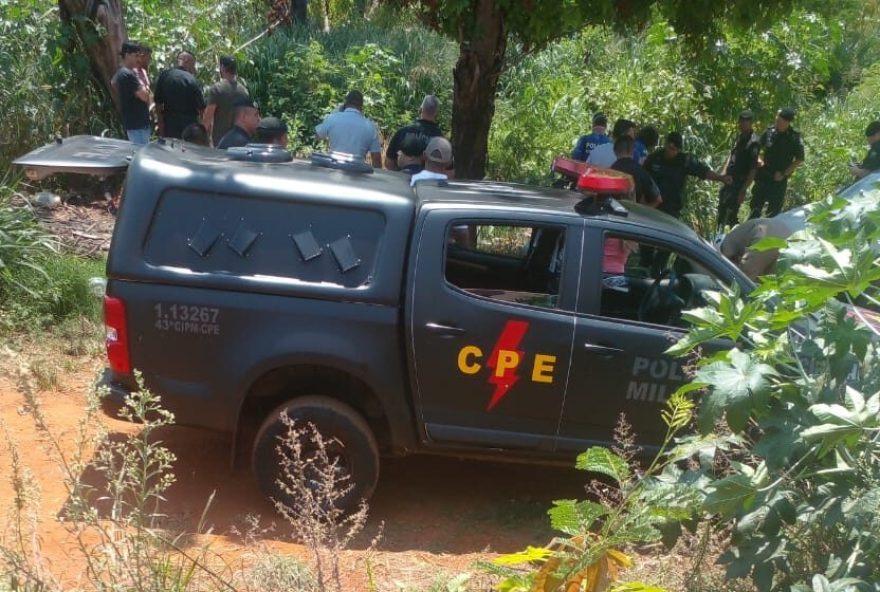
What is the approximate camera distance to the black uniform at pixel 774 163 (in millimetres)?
12156

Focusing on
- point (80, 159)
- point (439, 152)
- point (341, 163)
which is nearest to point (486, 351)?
point (341, 163)

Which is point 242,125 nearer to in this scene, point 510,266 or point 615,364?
point 510,266

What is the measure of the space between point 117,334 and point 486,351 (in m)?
1.79

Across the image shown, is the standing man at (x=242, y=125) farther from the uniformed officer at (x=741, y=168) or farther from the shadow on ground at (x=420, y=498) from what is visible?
the uniformed officer at (x=741, y=168)

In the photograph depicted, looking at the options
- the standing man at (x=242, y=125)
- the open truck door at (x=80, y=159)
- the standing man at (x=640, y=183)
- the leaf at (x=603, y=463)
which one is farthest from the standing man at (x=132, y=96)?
the leaf at (x=603, y=463)

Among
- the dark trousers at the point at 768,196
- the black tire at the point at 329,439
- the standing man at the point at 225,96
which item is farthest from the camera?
the dark trousers at the point at 768,196

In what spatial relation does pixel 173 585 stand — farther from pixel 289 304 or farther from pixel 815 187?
pixel 815 187

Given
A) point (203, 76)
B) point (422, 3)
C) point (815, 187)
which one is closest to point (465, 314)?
point (422, 3)

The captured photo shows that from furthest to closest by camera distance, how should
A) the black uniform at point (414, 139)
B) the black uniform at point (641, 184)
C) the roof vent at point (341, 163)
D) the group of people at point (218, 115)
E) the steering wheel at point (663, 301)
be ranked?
the group of people at point (218, 115)
the black uniform at point (414, 139)
the black uniform at point (641, 184)
the roof vent at point (341, 163)
the steering wheel at point (663, 301)

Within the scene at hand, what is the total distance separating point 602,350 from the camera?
518 centimetres

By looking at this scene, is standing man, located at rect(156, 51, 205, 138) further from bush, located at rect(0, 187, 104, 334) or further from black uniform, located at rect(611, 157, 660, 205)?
black uniform, located at rect(611, 157, 660, 205)

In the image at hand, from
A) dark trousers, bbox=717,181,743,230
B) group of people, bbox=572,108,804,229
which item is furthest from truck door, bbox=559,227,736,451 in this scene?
dark trousers, bbox=717,181,743,230

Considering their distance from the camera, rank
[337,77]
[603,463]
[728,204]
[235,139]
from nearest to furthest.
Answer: [603,463]
[235,139]
[728,204]
[337,77]

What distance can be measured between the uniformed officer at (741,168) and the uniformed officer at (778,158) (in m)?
0.13
